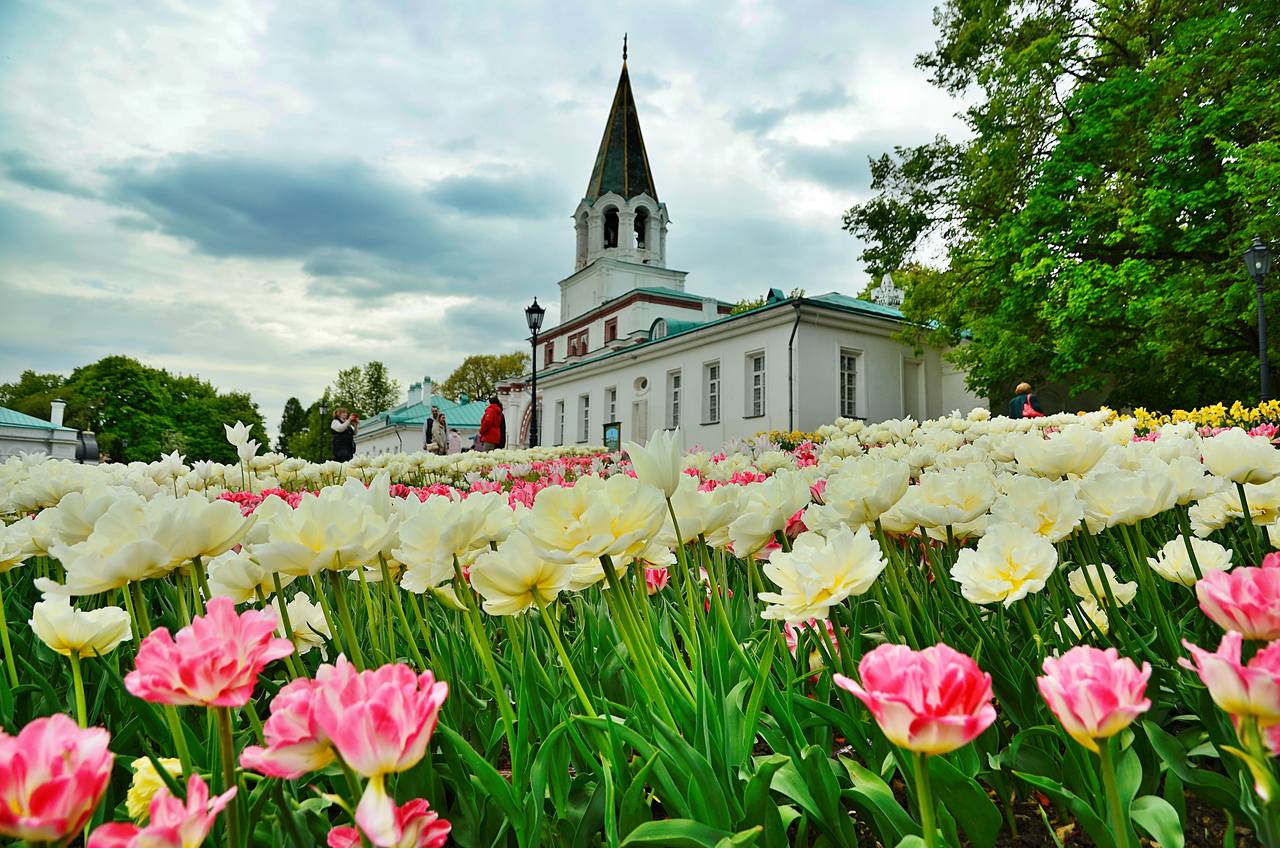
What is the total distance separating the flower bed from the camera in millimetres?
651

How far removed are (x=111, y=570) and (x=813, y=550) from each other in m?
1.09

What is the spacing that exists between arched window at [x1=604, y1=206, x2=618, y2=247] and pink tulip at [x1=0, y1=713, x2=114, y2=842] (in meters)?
45.2

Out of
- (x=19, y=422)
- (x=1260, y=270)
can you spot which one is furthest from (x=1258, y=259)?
(x=19, y=422)

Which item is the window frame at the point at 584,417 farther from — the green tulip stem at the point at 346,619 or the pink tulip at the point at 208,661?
the pink tulip at the point at 208,661

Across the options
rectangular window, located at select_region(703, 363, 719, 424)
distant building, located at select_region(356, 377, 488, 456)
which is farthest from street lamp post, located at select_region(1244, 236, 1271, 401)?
distant building, located at select_region(356, 377, 488, 456)

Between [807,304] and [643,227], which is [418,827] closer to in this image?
[807,304]

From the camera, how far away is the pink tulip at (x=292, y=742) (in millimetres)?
669

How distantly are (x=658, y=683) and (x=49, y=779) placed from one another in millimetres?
805

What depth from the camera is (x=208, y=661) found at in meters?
0.70

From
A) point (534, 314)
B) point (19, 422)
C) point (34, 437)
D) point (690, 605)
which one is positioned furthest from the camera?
point (19, 422)

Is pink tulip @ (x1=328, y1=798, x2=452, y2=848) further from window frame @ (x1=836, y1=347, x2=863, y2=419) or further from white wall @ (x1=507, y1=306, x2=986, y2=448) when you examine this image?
window frame @ (x1=836, y1=347, x2=863, y2=419)

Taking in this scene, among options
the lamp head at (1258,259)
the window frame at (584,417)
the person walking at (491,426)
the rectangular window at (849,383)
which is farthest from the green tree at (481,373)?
the lamp head at (1258,259)

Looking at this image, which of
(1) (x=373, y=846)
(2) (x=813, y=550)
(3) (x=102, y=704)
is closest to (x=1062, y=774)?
(2) (x=813, y=550)

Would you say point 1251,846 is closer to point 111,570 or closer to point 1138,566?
point 1138,566
